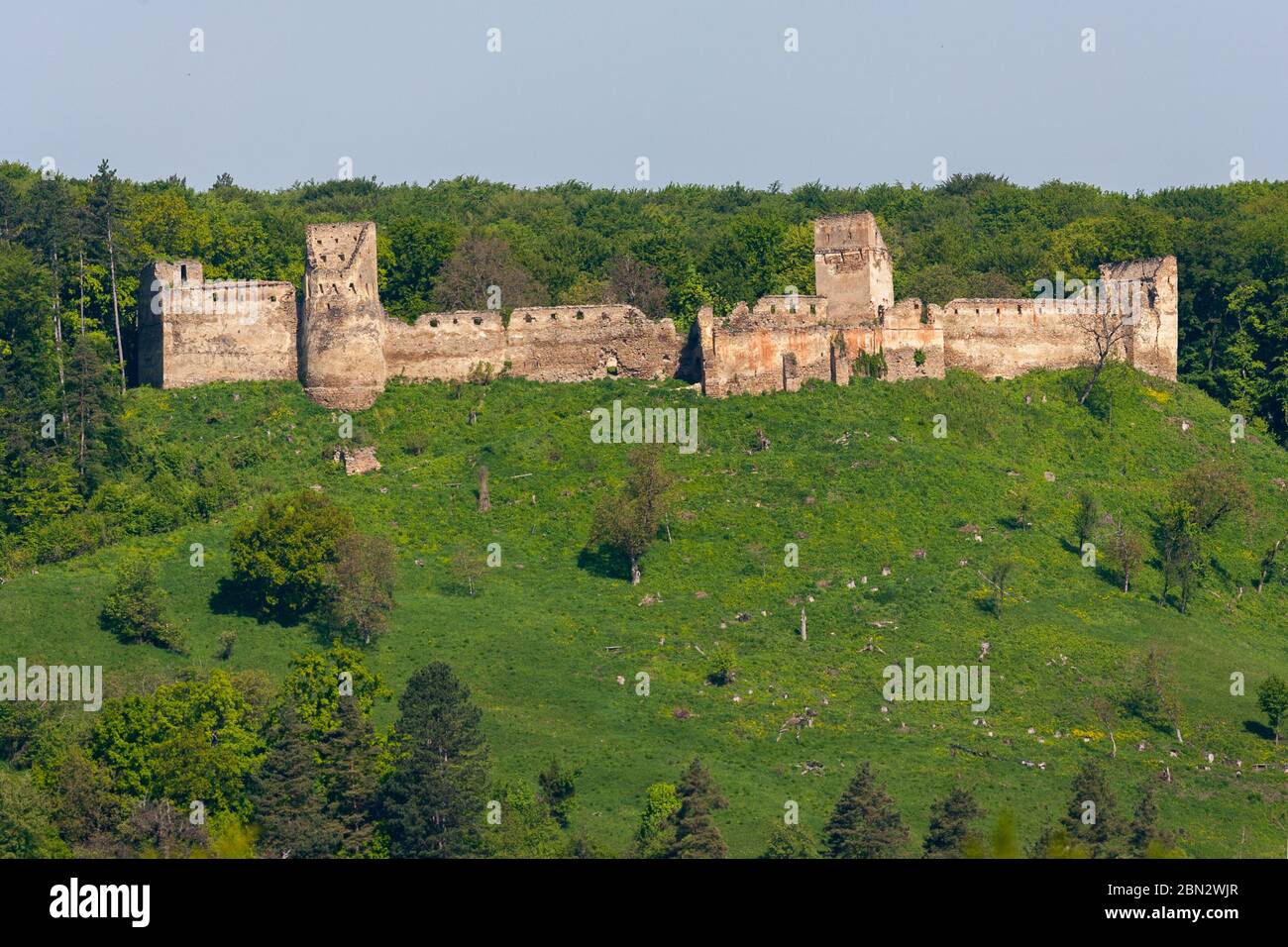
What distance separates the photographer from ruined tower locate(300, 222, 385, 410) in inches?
2366

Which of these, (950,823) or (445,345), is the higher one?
(445,345)

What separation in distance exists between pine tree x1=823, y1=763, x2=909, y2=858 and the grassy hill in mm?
1177

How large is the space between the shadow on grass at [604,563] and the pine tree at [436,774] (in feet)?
25.3

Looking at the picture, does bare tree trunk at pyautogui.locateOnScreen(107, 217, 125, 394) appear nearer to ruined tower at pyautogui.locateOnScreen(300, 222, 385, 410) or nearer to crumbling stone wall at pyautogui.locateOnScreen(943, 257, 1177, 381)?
ruined tower at pyautogui.locateOnScreen(300, 222, 385, 410)

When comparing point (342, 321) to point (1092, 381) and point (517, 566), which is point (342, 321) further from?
point (1092, 381)

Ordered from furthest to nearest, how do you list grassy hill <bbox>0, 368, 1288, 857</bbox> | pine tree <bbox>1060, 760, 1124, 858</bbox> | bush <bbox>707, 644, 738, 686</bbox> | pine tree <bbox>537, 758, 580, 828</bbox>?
1. bush <bbox>707, 644, 738, 686</bbox>
2. grassy hill <bbox>0, 368, 1288, 857</bbox>
3. pine tree <bbox>537, 758, 580, 828</bbox>
4. pine tree <bbox>1060, 760, 1124, 858</bbox>

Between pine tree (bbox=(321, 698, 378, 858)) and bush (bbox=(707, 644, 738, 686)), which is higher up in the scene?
bush (bbox=(707, 644, 738, 686))

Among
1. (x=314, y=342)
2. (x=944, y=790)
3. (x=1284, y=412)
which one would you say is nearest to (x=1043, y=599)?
(x=944, y=790)

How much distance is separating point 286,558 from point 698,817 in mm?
13923

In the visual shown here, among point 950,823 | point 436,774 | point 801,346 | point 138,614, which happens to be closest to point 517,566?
point 138,614

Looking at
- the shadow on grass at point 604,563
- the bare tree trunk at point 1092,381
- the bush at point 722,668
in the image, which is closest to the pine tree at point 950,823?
the bush at point 722,668

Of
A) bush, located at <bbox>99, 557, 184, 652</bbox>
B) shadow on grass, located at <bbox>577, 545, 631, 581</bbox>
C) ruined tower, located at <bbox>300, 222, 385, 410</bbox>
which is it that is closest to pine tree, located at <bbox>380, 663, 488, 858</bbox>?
bush, located at <bbox>99, 557, 184, 652</bbox>

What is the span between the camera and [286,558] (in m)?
51.2
